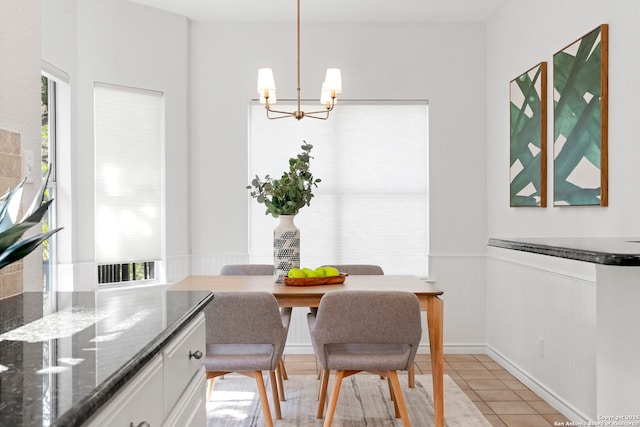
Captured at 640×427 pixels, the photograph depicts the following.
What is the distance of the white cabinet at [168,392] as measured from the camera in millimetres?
992

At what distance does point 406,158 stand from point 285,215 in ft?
6.27

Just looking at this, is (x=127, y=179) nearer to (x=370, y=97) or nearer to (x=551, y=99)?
(x=370, y=97)

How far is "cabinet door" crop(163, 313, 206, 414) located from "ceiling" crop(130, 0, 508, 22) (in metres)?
3.29

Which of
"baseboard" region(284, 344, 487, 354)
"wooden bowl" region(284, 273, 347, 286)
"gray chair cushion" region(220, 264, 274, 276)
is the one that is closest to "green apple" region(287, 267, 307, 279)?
"wooden bowl" region(284, 273, 347, 286)

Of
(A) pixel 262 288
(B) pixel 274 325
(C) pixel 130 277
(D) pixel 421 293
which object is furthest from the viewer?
(C) pixel 130 277

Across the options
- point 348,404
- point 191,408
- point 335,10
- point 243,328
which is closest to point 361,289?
point 243,328

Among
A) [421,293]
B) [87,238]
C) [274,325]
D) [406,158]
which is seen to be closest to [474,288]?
[406,158]

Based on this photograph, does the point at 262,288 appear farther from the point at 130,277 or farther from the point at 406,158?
the point at 406,158

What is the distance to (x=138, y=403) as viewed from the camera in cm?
110

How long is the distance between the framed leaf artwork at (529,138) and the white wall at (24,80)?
2845 millimetres

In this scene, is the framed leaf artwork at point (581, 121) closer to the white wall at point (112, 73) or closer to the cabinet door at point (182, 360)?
the cabinet door at point (182, 360)

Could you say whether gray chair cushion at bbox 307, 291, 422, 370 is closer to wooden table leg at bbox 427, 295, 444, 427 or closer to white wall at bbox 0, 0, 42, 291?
wooden table leg at bbox 427, 295, 444, 427

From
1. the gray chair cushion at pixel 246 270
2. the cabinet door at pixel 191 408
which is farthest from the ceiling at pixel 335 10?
the cabinet door at pixel 191 408

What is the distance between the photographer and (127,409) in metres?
1.03
